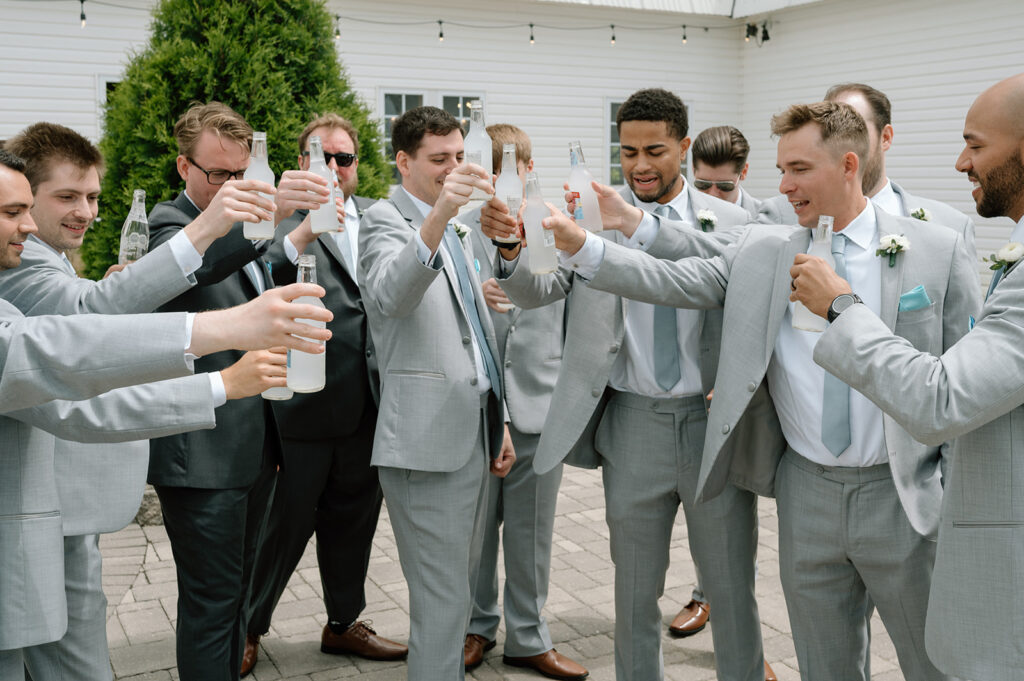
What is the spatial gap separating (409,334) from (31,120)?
9.44m

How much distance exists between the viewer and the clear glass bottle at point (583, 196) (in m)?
3.36

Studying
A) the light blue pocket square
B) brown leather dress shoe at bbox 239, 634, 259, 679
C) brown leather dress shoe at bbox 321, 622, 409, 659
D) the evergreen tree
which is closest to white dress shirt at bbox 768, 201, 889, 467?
the light blue pocket square

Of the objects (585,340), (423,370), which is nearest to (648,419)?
(585,340)

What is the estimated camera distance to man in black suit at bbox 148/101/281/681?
11.2 feet

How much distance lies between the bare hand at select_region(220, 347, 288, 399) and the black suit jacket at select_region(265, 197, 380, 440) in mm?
1634

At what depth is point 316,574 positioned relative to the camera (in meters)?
5.52

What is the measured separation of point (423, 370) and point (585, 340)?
65cm

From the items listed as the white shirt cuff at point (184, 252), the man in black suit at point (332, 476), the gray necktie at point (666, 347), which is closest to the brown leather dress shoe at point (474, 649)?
the man in black suit at point (332, 476)

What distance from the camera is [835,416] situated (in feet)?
9.84

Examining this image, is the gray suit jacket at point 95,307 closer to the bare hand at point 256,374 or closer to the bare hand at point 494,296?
the bare hand at point 256,374

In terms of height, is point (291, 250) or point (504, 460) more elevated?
point (291, 250)

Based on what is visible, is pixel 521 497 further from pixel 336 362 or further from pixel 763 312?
pixel 763 312

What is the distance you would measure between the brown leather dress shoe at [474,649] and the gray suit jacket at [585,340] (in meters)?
1.16

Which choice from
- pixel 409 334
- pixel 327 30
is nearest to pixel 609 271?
pixel 409 334
